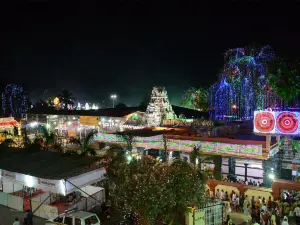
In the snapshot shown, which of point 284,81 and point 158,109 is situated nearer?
point 284,81

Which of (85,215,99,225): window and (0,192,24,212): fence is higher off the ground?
(85,215,99,225): window

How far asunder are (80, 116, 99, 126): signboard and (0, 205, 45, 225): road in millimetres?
13941

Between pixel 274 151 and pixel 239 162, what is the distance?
410 centimetres

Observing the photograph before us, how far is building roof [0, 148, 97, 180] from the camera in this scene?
43.4 ft

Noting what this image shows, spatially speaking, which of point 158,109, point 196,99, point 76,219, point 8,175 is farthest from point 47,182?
point 196,99

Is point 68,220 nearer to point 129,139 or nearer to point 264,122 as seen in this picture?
point 129,139

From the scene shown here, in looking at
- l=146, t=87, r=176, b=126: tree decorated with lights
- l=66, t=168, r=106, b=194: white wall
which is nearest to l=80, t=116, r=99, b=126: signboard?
l=146, t=87, r=176, b=126: tree decorated with lights

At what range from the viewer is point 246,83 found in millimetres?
23781

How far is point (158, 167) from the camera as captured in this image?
10.6 m

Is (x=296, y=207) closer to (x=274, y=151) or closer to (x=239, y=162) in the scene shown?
(x=274, y=151)

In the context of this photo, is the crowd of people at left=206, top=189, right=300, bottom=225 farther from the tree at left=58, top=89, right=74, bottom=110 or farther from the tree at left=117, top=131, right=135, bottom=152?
the tree at left=58, top=89, right=74, bottom=110

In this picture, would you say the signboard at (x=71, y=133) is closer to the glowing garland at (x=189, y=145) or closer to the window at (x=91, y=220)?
the glowing garland at (x=189, y=145)

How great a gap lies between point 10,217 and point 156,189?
9.25m

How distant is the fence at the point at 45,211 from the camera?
47.0 feet
